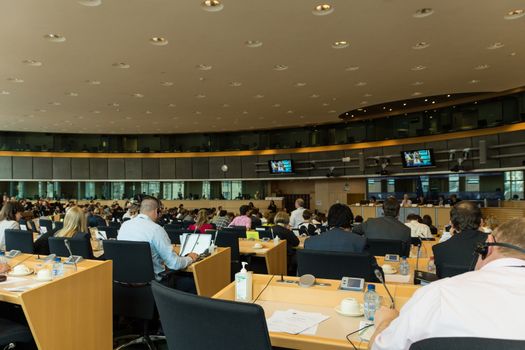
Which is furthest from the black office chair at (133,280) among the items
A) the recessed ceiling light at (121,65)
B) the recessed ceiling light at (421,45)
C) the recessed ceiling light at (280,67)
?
the recessed ceiling light at (421,45)

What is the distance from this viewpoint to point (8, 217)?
216 inches

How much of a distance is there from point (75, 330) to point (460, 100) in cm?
1394

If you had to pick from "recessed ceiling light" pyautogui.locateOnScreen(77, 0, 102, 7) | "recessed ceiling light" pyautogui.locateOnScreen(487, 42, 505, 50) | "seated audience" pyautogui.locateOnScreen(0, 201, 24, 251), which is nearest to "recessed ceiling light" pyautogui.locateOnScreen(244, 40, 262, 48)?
"recessed ceiling light" pyautogui.locateOnScreen(77, 0, 102, 7)

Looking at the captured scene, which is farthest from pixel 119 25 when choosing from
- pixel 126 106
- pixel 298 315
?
pixel 126 106

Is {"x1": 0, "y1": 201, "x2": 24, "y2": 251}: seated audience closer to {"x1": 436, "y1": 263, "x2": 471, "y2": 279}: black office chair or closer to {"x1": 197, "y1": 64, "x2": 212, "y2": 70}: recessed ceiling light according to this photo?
{"x1": 197, "y1": 64, "x2": 212, "y2": 70}: recessed ceiling light

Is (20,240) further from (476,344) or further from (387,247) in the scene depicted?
(476,344)

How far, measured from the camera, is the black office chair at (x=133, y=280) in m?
3.57

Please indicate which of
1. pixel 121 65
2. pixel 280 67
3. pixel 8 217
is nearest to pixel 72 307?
pixel 8 217

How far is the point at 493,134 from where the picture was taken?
12.7 meters

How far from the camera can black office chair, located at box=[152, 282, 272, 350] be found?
4.29 ft

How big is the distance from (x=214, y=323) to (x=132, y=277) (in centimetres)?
256

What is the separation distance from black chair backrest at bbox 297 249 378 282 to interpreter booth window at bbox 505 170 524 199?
11742 millimetres

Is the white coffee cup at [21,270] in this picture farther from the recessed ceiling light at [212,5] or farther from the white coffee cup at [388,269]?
the recessed ceiling light at [212,5]

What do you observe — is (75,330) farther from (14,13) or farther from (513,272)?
(14,13)
